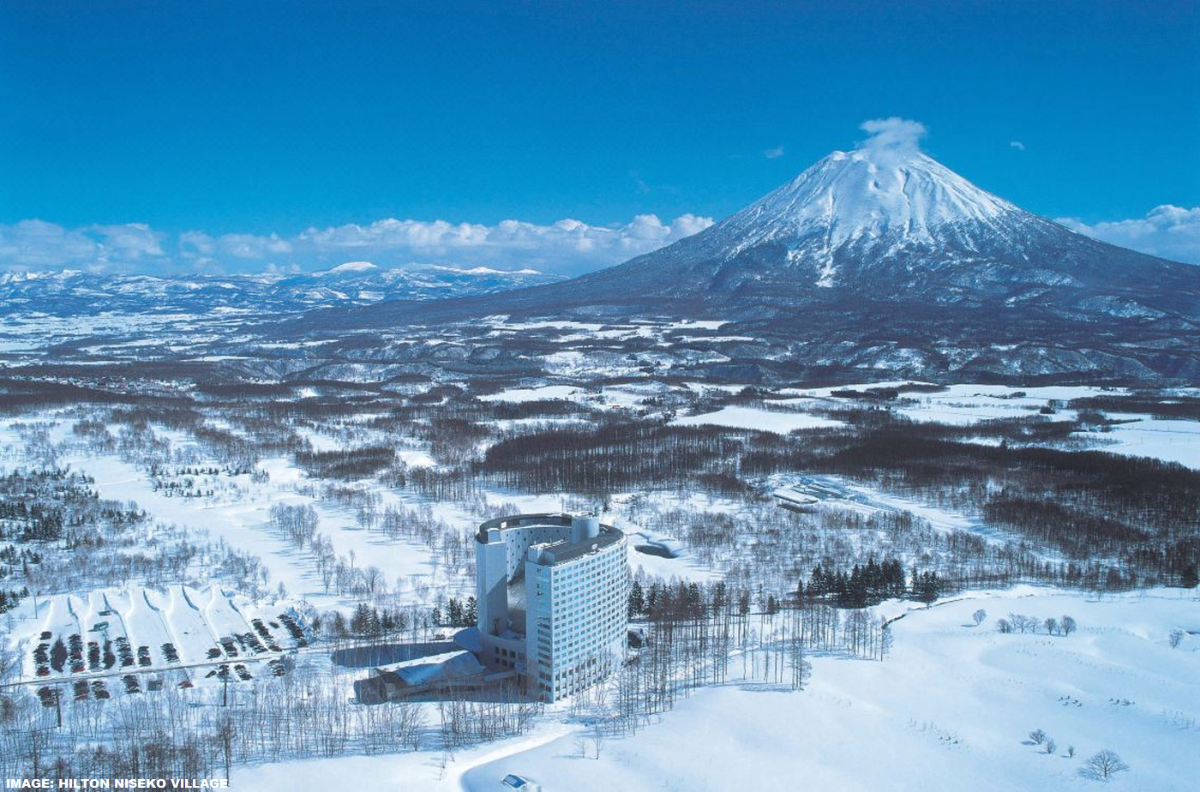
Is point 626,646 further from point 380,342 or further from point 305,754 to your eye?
point 380,342

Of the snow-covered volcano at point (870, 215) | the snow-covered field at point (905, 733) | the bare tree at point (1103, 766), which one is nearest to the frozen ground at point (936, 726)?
the snow-covered field at point (905, 733)

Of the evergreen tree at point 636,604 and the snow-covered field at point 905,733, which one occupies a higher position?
the evergreen tree at point 636,604

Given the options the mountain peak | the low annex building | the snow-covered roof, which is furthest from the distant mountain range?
the snow-covered roof

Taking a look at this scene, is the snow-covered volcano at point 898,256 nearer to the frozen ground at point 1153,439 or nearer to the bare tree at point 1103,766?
the frozen ground at point 1153,439

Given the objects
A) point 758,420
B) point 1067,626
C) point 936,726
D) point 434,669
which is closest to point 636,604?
point 434,669

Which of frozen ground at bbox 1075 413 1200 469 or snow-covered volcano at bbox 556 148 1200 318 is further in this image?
snow-covered volcano at bbox 556 148 1200 318

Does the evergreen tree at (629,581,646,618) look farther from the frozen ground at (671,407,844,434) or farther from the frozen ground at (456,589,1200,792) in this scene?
the frozen ground at (671,407,844,434)
